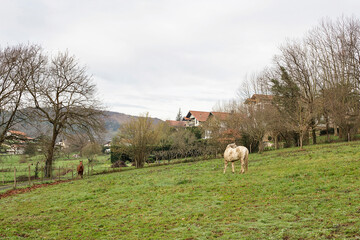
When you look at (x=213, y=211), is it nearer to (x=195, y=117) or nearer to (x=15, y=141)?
(x=15, y=141)

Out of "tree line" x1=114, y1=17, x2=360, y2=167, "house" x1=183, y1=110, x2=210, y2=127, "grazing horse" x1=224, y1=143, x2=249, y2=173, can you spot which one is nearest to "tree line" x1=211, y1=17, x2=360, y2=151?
"tree line" x1=114, y1=17, x2=360, y2=167

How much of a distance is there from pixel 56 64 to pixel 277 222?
2963 cm

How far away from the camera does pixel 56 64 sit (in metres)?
30.7

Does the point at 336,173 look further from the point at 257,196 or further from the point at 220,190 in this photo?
the point at 220,190

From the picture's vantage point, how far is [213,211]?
936 centimetres

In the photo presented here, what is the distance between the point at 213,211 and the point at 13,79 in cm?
2495

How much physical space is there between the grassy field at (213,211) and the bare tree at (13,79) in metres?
14.4

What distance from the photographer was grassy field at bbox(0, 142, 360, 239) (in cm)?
699

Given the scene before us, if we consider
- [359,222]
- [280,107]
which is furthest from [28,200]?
[280,107]

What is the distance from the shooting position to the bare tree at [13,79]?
26250 mm

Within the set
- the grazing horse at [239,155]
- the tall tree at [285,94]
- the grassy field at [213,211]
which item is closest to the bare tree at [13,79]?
the grassy field at [213,211]

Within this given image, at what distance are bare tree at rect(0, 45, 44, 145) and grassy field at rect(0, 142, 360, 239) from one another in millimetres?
14429

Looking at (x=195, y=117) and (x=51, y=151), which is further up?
(x=195, y=117)

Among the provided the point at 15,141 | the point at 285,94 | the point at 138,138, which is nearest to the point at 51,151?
the point at 15,141
